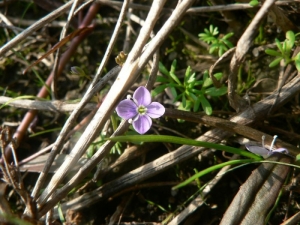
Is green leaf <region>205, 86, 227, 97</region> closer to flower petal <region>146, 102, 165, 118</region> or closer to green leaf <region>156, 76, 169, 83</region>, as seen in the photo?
green leaf <region>156, 76, 169, 83</region>

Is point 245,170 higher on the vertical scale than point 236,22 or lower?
lower

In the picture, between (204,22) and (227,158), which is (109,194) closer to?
(227,158)

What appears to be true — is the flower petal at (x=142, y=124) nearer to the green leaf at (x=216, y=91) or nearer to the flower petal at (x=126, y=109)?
the flower petal at (x=126, y=109)

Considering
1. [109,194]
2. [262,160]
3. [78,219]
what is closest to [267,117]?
[262,160]

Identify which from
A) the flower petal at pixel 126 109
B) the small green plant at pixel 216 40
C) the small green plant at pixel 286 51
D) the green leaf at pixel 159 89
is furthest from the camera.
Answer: the small green plant at pixel 216 40

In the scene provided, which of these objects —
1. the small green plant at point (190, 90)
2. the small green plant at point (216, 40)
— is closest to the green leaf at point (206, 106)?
the small green plant at point (190, 90)

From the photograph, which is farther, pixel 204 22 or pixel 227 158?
pixel 204 22

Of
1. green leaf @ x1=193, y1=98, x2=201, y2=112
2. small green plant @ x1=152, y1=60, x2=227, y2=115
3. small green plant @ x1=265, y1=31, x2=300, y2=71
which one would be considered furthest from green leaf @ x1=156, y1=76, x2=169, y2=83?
small green plant @ x1=265, y1=31, x2=300, y2=71
